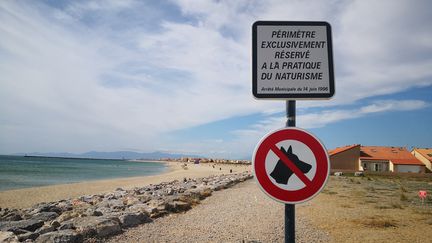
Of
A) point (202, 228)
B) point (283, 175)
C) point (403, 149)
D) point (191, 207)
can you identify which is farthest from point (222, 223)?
point (403, 149)

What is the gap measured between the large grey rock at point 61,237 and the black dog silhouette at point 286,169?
5.30 m

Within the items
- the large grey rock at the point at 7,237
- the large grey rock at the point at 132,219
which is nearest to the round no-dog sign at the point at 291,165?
the large grey rock at the point at 7,237

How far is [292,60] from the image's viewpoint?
2383mm

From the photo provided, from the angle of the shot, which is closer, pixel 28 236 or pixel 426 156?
pixel 28 236

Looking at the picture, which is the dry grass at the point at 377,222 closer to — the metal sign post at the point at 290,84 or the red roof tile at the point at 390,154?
the metal sign post at the point at 290,84

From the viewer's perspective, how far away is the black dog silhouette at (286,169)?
6.81ft

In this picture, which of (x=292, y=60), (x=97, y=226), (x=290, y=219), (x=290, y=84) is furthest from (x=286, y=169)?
(x=97, y=226)

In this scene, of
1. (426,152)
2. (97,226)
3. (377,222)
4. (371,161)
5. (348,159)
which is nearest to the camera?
(97,226)

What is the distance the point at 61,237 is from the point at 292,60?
573 centimetres

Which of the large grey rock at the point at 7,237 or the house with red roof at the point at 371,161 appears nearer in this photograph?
the large grey rock at the point at 7,237

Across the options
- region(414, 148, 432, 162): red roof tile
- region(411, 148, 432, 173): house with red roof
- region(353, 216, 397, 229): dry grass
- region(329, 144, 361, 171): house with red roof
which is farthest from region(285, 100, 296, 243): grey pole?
region(414, 148, 432, 162): red roof tile

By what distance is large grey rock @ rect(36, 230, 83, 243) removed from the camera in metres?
5.74

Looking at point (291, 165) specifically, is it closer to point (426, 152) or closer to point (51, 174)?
point (51, 174)

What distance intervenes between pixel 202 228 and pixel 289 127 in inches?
253
